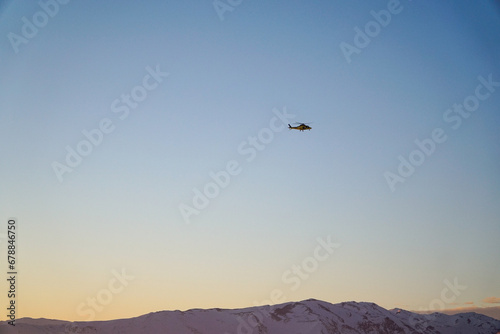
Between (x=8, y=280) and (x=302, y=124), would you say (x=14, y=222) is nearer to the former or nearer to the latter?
(x=8, y=280)

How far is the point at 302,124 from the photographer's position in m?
113

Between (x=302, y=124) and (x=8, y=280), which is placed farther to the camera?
(x=302, y=124)

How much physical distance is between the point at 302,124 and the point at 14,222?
196 feet

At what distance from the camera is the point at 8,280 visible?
237 feet

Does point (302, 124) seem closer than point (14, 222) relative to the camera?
No

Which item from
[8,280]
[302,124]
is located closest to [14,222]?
[8,280]

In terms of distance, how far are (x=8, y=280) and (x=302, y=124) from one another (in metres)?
63.3

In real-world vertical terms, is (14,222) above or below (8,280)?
above

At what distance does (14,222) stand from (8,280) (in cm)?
767
